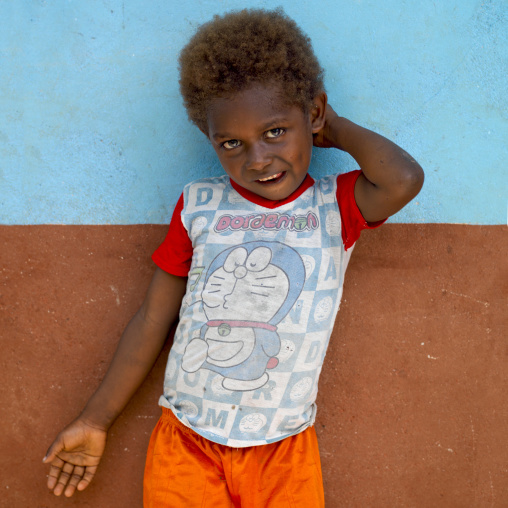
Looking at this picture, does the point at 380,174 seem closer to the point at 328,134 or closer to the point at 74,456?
the point at 328,134

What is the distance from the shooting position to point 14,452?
139cm

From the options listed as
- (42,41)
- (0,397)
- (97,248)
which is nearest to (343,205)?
(97,248)

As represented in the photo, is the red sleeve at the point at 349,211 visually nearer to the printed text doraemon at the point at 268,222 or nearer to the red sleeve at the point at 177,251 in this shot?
the printed text doraemon at the point at 268,222

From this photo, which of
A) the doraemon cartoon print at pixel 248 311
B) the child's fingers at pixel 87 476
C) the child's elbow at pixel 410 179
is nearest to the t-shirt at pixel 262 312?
the doraemon cartoon print at pixel 248 311

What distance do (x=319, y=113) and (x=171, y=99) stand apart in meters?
0.47

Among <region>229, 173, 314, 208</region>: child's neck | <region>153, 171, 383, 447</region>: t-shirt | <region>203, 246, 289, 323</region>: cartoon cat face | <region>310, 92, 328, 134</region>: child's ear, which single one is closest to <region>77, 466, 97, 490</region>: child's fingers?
<region>153, 171, 383, 447</region>: t-shirt

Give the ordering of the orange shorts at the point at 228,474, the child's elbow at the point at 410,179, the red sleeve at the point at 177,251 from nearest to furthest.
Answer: the child's elbow at the point at 410,179
the orange shorts at the point at 228,474
the red sleeve at the point at 177,251

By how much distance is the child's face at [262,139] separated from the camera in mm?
1023

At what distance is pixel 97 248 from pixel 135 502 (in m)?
0.79

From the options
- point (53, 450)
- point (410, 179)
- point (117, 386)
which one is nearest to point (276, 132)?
point (410, 179)

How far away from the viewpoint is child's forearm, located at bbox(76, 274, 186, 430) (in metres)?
1.28

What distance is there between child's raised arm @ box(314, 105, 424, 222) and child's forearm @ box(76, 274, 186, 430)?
0.57 meters

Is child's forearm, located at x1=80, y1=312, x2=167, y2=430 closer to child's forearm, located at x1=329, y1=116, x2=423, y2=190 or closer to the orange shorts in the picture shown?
the orange shorts

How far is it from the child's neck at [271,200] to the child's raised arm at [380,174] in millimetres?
137
